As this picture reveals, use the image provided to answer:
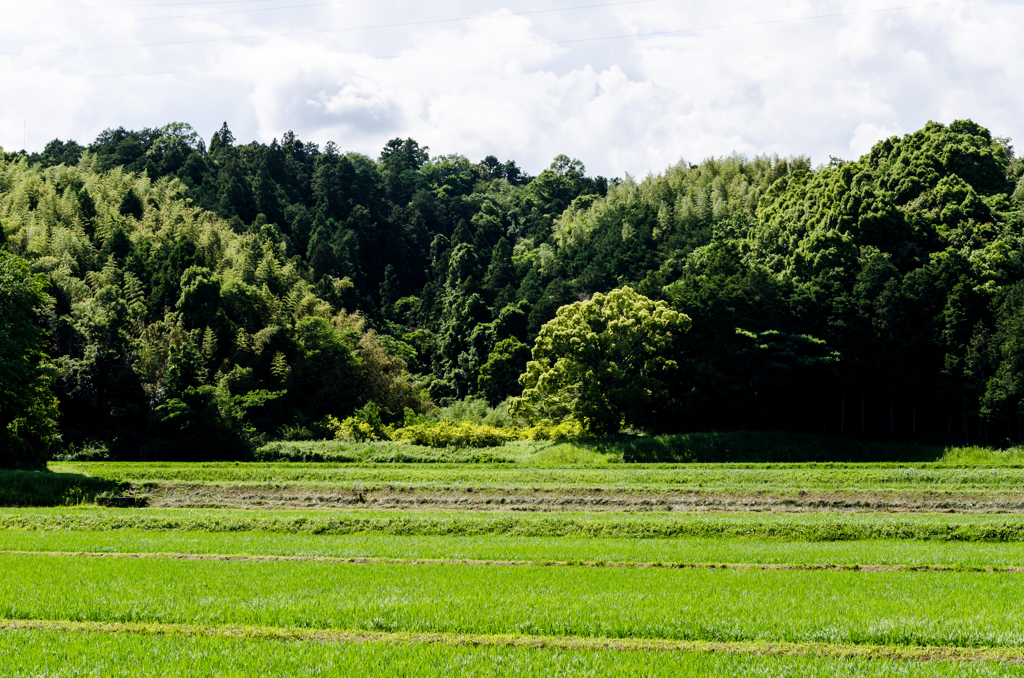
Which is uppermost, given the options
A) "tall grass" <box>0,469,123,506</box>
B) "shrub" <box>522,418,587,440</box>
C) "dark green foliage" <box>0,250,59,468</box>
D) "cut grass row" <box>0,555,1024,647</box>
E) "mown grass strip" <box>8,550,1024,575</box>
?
"dark green foliage" <box>0,250,59,468</box>

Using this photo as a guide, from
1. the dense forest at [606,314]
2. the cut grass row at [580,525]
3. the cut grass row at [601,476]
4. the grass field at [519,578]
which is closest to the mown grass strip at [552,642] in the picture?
the grass field at [519,578]

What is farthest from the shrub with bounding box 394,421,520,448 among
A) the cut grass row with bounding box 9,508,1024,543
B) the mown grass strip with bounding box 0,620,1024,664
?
the mown grass strip with bounding box 0,620,1024,664

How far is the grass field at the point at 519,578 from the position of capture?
8.80 metres

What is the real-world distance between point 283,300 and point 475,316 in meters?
19.0

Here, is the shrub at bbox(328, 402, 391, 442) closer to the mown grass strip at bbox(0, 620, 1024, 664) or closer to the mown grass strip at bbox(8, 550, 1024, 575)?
the mown grass strip at bbox(8, 550, 1024, 575)

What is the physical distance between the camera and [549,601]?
11305mm

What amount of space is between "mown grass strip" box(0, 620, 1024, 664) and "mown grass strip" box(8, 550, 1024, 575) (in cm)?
534

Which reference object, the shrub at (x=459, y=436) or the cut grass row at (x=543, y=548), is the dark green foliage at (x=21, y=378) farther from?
the shrub at (x=459, y=436)

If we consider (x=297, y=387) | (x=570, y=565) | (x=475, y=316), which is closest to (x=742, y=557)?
(x=570, y=565)

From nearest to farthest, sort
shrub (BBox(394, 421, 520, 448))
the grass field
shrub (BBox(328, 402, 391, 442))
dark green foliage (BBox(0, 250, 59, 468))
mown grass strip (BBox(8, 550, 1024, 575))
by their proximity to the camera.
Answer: the grass field, mown grass strip (BBox(8, 550, 1024, 575)), dark green foliage (BBox(0, 250, 59, 468)), shrub (BBox(394, 421, 520, 448)), shrub (BBox(328, 402, 391, 442))

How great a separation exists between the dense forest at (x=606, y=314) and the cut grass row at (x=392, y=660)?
2508 cm

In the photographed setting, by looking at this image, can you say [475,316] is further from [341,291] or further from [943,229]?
[943,229]

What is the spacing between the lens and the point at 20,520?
2192 cm

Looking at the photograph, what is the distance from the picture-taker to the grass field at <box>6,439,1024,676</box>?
8.80m
